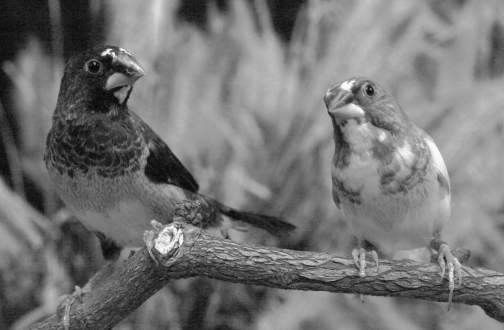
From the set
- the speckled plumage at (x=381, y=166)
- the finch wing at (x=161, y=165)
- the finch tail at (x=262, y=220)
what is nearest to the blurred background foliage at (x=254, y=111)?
the finch tail at (x=262, y=220)

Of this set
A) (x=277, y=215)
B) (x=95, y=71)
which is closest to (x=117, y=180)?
(x=95, y=71)

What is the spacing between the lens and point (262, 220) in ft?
7.89

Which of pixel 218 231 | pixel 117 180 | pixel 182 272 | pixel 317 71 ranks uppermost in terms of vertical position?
pixel 317 71

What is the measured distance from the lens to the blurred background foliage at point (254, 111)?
8.63 feet

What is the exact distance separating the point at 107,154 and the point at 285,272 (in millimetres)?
795

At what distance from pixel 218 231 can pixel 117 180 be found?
0.64 m

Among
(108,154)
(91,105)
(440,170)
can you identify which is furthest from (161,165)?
(440,170)

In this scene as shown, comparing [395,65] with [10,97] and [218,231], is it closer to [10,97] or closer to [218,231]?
[218,231]

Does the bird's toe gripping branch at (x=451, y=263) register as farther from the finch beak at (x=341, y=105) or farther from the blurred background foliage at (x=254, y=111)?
the blurred background foliage at (x=254, y=111)

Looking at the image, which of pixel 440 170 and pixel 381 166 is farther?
pixel 440 170

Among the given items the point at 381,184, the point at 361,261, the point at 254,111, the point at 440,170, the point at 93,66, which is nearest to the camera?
the point at 361,261

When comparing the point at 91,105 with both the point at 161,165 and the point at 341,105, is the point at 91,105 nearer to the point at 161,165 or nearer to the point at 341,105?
the point at 161,165

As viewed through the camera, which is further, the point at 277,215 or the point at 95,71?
the point at 277,215

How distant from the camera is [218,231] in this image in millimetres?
2549
